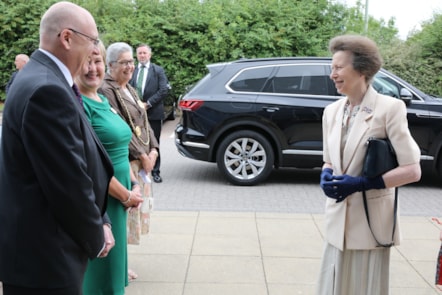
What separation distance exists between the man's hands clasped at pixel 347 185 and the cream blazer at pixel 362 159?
89mm

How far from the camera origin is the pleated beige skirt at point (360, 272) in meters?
3.07

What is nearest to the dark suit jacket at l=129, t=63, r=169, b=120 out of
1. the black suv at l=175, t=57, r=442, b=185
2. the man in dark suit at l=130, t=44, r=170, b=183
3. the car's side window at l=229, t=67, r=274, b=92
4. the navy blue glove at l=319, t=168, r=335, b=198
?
the man in dark suit at l=130, t=44, r=170, b=183

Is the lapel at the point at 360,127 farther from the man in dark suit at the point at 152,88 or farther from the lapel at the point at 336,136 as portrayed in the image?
the man in dark suit at the point at 152,88

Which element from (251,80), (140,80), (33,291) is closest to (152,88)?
(140,80)

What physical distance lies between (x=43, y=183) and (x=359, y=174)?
69.0 inches

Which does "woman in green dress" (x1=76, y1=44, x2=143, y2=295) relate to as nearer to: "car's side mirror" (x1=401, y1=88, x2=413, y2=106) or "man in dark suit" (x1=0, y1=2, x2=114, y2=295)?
"man in dark suit" (x1=0, y1=2, x2=114, y2=295)

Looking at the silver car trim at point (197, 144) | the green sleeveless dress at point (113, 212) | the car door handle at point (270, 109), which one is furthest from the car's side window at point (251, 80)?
the green sleeveless dress at point (113, 212)

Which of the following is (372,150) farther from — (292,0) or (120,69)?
(292,0)

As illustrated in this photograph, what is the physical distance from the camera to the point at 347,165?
10.00 ft

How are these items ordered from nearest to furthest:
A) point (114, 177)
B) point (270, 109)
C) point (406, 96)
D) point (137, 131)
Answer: point (114, 177), point (137, 131), point (406, 96), point (270, 109)

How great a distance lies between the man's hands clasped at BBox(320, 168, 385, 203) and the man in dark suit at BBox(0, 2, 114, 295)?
1.33m

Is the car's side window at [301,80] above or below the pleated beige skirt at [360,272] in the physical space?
below

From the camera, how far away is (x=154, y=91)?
8547 mm

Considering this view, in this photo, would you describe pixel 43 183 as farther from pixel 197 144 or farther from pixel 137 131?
pixel 197 144
